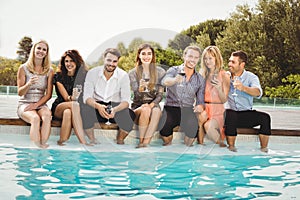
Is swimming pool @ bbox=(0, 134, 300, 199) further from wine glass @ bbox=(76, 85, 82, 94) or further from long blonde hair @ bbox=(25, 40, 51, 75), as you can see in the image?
long blonde hair @ bbox=(25, 40, 51, 75)

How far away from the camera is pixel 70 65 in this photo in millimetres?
5070

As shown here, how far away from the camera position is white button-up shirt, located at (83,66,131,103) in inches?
187

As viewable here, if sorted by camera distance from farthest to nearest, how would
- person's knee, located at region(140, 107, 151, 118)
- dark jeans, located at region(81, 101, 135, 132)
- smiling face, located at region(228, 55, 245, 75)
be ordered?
smiling face, located at region(228, 55, 245, 75) → dark jeans, located at region(81, 101, 135, 132) → person's knee, located at region(140, 107, 151, 118)

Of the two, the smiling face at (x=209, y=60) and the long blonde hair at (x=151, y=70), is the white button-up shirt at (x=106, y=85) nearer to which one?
the long blonde hair at (x=151, y=70)

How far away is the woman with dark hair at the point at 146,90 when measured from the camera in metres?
4.61

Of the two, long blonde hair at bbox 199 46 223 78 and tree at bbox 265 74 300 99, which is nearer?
long blonde hair at bbox 199 46 223 78

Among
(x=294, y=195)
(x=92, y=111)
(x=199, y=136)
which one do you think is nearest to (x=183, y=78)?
(x=199, y=136)

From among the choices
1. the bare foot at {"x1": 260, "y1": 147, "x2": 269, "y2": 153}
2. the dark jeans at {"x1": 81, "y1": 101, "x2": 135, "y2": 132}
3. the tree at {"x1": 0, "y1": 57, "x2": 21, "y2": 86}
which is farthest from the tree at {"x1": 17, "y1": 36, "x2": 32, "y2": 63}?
the bare foot at {"x1": 260, "y1": 147, "x2": 269, "y2": 153}

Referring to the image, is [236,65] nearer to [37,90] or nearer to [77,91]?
[77,91]

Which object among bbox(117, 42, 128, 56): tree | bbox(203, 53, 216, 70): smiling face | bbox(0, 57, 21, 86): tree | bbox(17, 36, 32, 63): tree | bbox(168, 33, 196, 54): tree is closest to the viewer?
bbox(168, 33, 196, 54): tree

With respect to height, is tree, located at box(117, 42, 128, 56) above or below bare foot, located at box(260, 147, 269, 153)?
above

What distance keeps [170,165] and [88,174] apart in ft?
2.90

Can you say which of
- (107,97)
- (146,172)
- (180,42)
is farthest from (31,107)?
(180,42)

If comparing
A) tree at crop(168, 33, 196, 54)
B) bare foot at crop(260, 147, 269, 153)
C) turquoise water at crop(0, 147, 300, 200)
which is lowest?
turquoise water at crop(0, 147, 300, 200)
